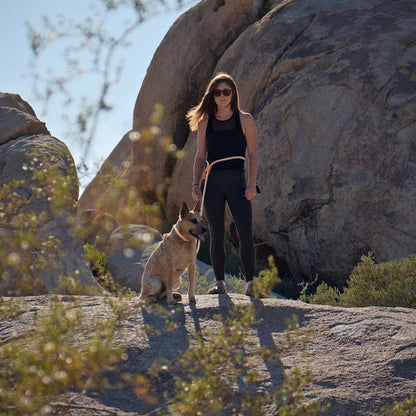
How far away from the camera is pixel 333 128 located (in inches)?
424

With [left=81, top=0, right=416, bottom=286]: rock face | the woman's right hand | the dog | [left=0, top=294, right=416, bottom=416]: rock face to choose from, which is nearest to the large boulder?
[left=81, top=0, right=416, bottom=286]: rock face

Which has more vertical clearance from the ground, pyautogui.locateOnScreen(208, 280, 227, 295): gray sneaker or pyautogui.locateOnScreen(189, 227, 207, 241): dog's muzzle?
pyautogui.locateOnScreen(189, 227, 207, 241): dog's muzzle

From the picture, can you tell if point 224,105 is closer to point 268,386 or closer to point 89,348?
point 268,386

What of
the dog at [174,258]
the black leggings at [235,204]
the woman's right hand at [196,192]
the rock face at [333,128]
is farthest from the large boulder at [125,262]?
the dog at [174,258]

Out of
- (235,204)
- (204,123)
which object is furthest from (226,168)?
(204,123)

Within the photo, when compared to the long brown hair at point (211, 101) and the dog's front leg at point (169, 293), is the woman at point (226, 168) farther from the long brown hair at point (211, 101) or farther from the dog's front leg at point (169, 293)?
the dog's front leg at point (169, 293)

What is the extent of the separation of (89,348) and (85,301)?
2979 millimetres

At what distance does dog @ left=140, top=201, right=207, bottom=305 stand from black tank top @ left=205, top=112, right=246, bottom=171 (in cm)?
82

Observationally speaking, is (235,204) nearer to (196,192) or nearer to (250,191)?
(250,191)

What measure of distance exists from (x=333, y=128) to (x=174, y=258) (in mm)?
5522

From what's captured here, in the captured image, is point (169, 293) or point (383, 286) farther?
point (383, 286)

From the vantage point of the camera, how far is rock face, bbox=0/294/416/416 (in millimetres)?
4371

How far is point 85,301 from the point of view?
20.1 feet

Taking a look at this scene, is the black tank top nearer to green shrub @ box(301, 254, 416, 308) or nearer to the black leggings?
the black leggings
